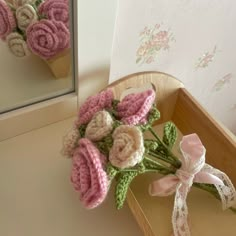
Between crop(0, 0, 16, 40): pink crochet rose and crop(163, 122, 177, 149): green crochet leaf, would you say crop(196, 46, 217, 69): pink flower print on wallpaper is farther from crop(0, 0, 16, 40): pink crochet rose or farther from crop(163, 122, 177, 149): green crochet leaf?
crop(0, 0, 16, 40): pink crochet rose

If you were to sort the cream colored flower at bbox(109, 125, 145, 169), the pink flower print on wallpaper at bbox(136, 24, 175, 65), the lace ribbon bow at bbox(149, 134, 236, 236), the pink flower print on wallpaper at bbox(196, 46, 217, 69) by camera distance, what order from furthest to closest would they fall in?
1. the pink flower print on wallpaper at bbox(196, 46, 217, 69)
2. the pink flower print on wallpaper at bbox(136, 24, 175, 65)
3. the lace ribbon bow at bbox(149, 134, 236, 236)
4. the cream colored flower at bbox(109, 125, 145, 169)

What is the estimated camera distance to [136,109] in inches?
14.4

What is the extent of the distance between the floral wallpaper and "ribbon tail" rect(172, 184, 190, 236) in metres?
0.26

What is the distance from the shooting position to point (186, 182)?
1.45ft

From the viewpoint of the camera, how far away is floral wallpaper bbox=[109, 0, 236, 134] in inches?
20.4

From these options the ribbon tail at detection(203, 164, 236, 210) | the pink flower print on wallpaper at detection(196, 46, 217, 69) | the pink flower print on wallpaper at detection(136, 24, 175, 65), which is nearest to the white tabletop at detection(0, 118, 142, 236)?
the ribbon tail at detection(203, 164, 236, 210)

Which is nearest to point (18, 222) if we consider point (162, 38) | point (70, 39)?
point (70, 39)

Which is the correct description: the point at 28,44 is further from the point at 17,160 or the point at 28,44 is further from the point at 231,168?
the point at 231,168

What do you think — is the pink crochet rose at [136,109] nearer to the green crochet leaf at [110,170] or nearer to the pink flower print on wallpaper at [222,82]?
the green crochet leaf at [110,170]

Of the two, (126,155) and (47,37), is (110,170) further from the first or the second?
(47,37)

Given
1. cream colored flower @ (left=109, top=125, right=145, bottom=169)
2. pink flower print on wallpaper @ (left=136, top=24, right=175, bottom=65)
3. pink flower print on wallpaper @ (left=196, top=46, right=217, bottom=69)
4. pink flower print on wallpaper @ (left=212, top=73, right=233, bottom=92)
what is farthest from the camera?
pink flower print on wallpaper @ (left=212, top=73, right=233, bottom=92)

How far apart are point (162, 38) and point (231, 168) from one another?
281 millimetres

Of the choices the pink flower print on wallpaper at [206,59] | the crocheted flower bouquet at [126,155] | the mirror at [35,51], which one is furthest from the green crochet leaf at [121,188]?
the pink flower print on wallpaper at [206,59]

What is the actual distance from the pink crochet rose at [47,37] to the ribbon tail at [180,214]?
29cm
